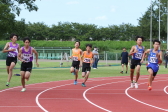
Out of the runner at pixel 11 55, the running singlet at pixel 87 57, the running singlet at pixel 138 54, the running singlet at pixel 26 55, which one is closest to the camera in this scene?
the running singlet at pixel 26 55

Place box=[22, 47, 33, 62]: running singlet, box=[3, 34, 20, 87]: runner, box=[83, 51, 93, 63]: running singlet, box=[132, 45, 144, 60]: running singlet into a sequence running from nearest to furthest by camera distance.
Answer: box=[22, 47, 33, 62]: running singlet, box=[132, 45, 144, 60]: running singlet, box=[3, 34, 20, 87]: runner, box=[83, 51, 93, 63]: running singlet

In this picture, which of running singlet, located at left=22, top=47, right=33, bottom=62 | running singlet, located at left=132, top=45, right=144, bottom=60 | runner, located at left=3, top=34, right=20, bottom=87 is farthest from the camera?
runner, located at left=3, top=34, right=20, bottom=87

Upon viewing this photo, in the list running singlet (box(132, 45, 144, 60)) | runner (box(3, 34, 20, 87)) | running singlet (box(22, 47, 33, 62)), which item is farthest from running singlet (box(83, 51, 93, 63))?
running singlet (box(22, 47, 33, 62))

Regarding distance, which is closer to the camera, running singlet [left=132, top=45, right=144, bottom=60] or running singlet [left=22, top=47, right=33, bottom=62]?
running singlet [left=22, top=47, right=33, bottom=62]

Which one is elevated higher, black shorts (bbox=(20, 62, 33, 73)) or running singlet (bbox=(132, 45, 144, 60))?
running singlet (bbox=(132, 45, 144, 60))

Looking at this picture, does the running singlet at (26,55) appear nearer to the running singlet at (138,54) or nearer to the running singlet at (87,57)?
the running singlet at (87,57)


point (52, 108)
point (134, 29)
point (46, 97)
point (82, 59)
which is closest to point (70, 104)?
point (52, 108)

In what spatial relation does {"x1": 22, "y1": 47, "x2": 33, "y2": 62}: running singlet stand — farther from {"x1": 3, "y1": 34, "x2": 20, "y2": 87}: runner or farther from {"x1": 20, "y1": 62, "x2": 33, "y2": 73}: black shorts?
{"x1": 3, "y1": 34, "x2": 20, "y2": 87}: runner

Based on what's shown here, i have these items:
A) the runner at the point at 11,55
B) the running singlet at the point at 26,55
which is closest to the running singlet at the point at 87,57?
the runner at the point at 11,55

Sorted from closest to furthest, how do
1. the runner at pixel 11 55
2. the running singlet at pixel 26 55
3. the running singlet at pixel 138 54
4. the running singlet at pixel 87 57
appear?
the running singlet at pixel 26 55 < the running singlet at pixel 138 54 < the runner at pixel 11 55 < the running singlet at pixel 87 57

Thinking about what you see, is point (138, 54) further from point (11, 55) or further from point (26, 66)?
point (11, 55)

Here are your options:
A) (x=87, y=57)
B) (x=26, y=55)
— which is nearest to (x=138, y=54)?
(x=87, y=57)

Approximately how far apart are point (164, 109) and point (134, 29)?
258 feet

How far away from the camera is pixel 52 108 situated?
356 inches
